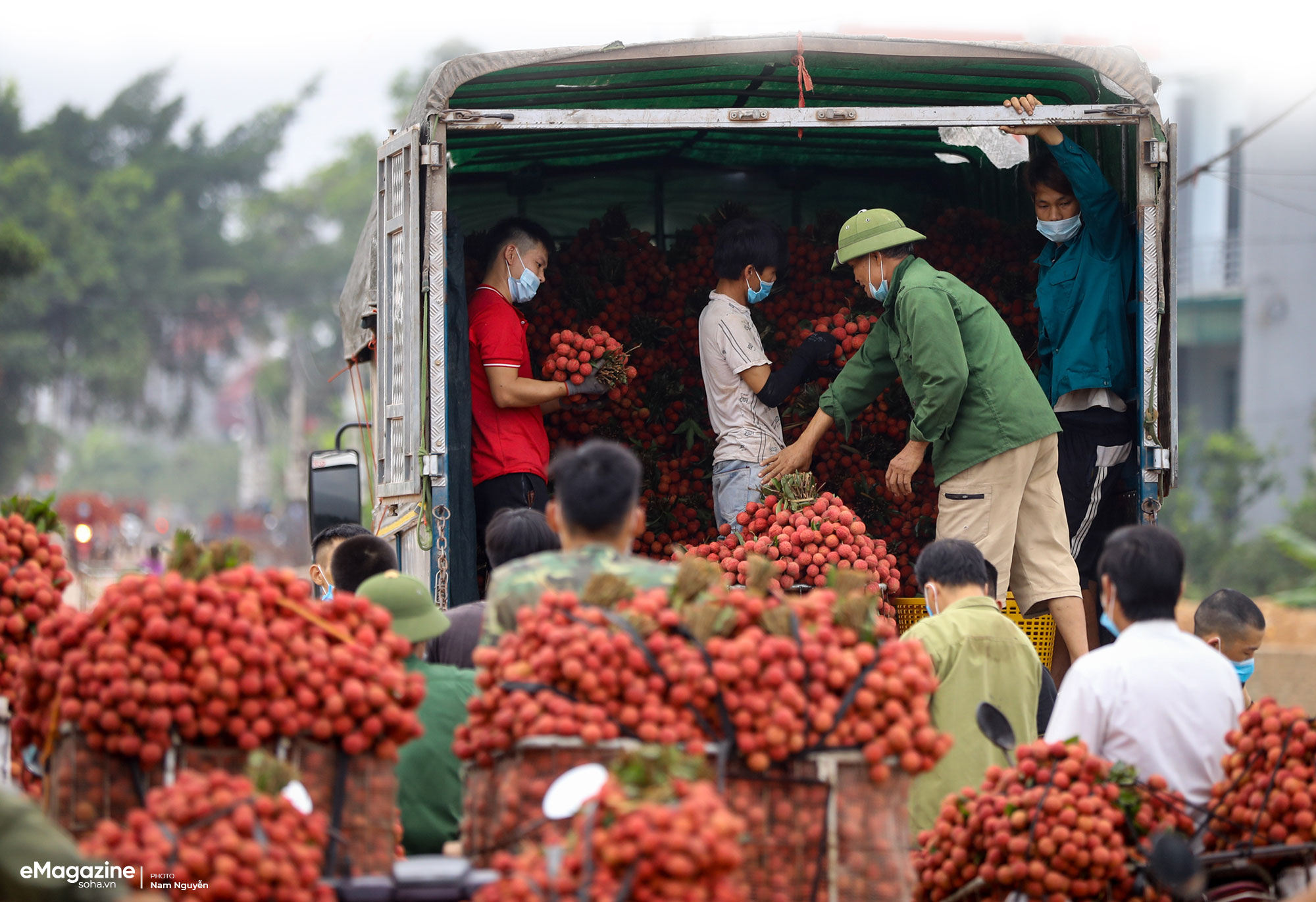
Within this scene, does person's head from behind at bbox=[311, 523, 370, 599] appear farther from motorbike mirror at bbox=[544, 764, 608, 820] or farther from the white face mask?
motorbike mirror at bbox=[544, 764, 608, 820]

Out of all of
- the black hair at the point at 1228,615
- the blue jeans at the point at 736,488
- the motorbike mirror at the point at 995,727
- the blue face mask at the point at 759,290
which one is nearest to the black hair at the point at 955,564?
the motorbike mirror at the point at 995,727

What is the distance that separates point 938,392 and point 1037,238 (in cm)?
202

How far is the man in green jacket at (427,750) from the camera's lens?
3.88m

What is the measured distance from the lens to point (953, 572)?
449cm

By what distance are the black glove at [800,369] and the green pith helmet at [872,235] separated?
26.2 inches

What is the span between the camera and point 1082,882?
3.30 meters

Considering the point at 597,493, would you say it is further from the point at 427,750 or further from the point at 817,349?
the point at 817,349

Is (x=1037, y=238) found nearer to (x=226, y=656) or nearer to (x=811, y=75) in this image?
(x=811, y=75)

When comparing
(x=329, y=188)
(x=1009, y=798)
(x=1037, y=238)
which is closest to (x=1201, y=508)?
(x=1037, y=238)

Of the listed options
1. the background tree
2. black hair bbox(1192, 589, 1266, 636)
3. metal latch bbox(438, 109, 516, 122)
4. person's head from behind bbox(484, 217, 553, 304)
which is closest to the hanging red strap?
metal latch bbox(438, 109, 516, 122)

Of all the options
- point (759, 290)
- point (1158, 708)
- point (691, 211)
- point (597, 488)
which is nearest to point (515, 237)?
point (759, 290)

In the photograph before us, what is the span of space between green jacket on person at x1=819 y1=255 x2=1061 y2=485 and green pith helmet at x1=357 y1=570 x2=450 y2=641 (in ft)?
8.21

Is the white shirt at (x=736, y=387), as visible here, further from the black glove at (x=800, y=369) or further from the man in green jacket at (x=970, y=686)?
the man in green jacket at (x=970, y=686)

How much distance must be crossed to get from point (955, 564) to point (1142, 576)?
0.93 m
